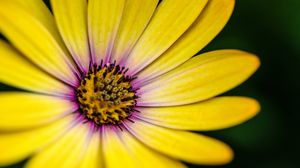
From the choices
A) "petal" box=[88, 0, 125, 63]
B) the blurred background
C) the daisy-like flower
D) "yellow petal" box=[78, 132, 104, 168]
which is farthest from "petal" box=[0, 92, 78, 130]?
the blurred background

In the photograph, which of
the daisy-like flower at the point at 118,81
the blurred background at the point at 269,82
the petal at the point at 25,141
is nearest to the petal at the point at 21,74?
the daisy-like flower at the point at 118,81

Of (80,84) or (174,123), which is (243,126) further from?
(80,84)

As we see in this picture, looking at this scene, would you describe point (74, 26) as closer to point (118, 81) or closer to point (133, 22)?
Answer: point (133, 22)

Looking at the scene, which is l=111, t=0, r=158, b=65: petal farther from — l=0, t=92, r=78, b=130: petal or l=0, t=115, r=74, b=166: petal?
l=0, t=115, r=74, b=166: petal

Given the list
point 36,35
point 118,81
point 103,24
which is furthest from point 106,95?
point 36,35

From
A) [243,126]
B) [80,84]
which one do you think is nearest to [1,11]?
[80,84]

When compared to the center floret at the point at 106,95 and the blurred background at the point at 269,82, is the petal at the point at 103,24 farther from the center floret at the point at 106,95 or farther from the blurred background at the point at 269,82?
the blurred background at the point at 269,82

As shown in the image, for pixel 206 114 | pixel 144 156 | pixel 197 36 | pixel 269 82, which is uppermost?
pixel 197 36
